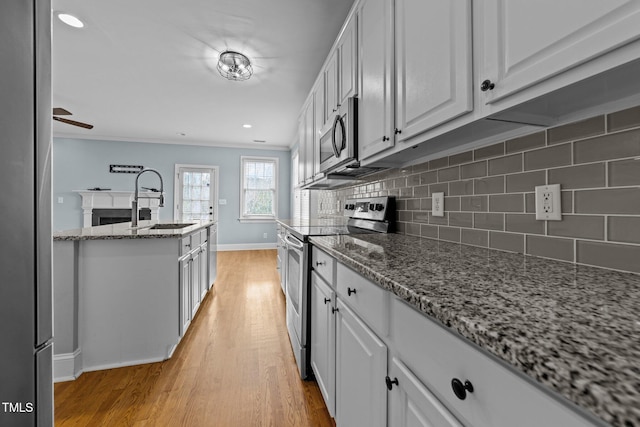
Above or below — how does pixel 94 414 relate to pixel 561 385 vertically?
below

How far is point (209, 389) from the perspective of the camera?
1.57m

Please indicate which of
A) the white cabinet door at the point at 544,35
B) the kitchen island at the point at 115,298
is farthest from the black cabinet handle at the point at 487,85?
the kitchen island at the point at 115,298

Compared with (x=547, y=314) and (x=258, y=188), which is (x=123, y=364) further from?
(x=258, y=188)

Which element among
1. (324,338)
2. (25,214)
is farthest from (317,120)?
(25,214)

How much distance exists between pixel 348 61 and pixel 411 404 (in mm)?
1832

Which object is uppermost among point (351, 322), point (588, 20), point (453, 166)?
point (588, 20)

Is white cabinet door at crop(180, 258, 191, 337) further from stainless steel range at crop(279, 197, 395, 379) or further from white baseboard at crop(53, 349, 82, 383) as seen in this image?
stainless steel range at crop(279, 197, 395, 379)

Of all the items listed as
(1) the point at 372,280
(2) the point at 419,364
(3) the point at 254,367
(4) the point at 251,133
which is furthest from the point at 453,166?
(4) the point at 251,133

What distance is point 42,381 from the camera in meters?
0.62

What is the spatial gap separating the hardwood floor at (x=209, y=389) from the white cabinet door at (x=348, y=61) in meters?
1.76

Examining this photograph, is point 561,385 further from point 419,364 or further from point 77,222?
point 77,222

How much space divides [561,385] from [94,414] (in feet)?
6.37

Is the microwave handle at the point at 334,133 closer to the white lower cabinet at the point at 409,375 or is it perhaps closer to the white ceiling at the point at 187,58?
the white lower cabinet at the point at 409,375

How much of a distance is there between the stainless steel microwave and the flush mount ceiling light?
1.42 m
